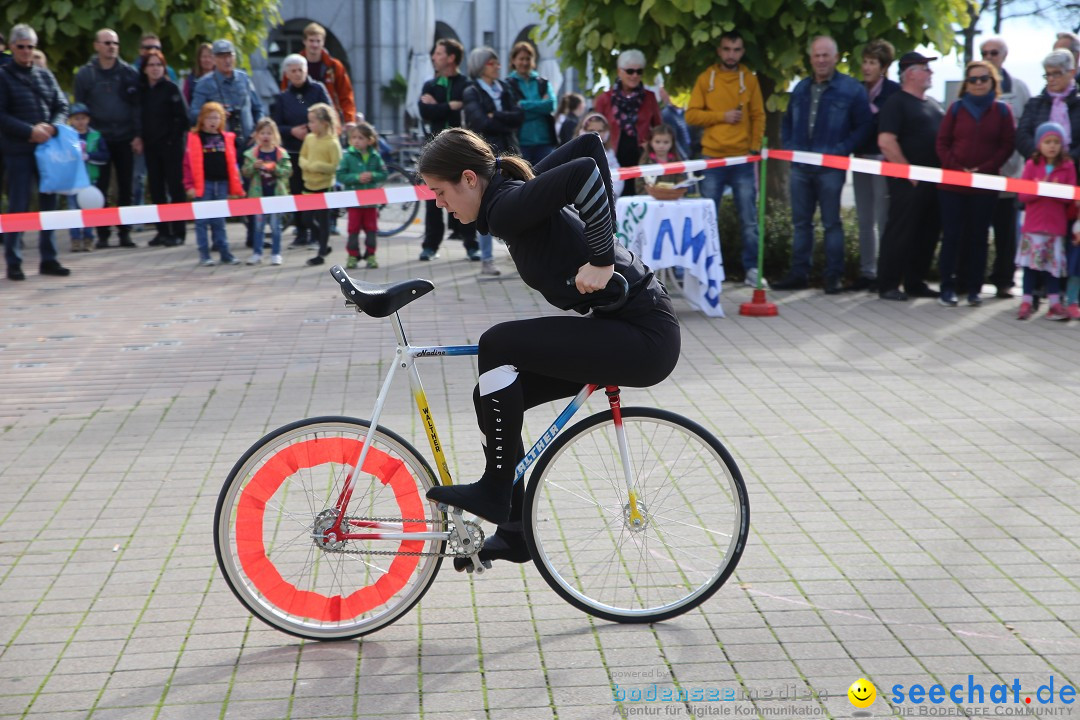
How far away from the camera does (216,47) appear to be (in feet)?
45.3

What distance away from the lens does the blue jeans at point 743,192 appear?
460 inches

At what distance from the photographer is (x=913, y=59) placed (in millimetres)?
11109

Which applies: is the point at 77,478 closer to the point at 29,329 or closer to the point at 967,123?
the point at 29,329

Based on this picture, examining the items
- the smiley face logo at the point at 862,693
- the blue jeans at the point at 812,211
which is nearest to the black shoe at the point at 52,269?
the blue jeans at the point at 812,211

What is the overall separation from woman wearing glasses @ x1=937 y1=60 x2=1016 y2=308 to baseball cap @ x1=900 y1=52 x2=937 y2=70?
0.45 metres

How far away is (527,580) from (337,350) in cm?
463

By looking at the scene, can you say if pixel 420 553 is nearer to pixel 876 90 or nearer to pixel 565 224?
pixel 565 224

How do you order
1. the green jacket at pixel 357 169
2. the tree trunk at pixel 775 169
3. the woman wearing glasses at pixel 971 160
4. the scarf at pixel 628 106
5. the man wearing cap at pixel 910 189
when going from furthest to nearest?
1. the tree trunk at pixel 775 169
2. the green jacket at pixel 357 169
3. the scarf at pixel 628 106
4. the man wearing cap at pixel 910 189
5. the woman wearing glasses at pixel 971 160

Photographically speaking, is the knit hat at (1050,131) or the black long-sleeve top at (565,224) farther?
the knit hat at (1050,131)

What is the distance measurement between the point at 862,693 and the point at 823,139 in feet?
27.2

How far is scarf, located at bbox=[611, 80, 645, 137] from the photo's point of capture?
1216cm

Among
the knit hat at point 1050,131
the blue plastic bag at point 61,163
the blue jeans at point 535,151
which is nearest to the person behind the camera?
the knit hat at point 1050,131

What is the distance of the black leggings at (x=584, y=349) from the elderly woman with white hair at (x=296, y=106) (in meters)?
10.6

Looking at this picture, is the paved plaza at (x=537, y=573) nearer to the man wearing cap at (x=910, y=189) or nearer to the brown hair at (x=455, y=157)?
the man wearing cap at (x=910, y=189)
